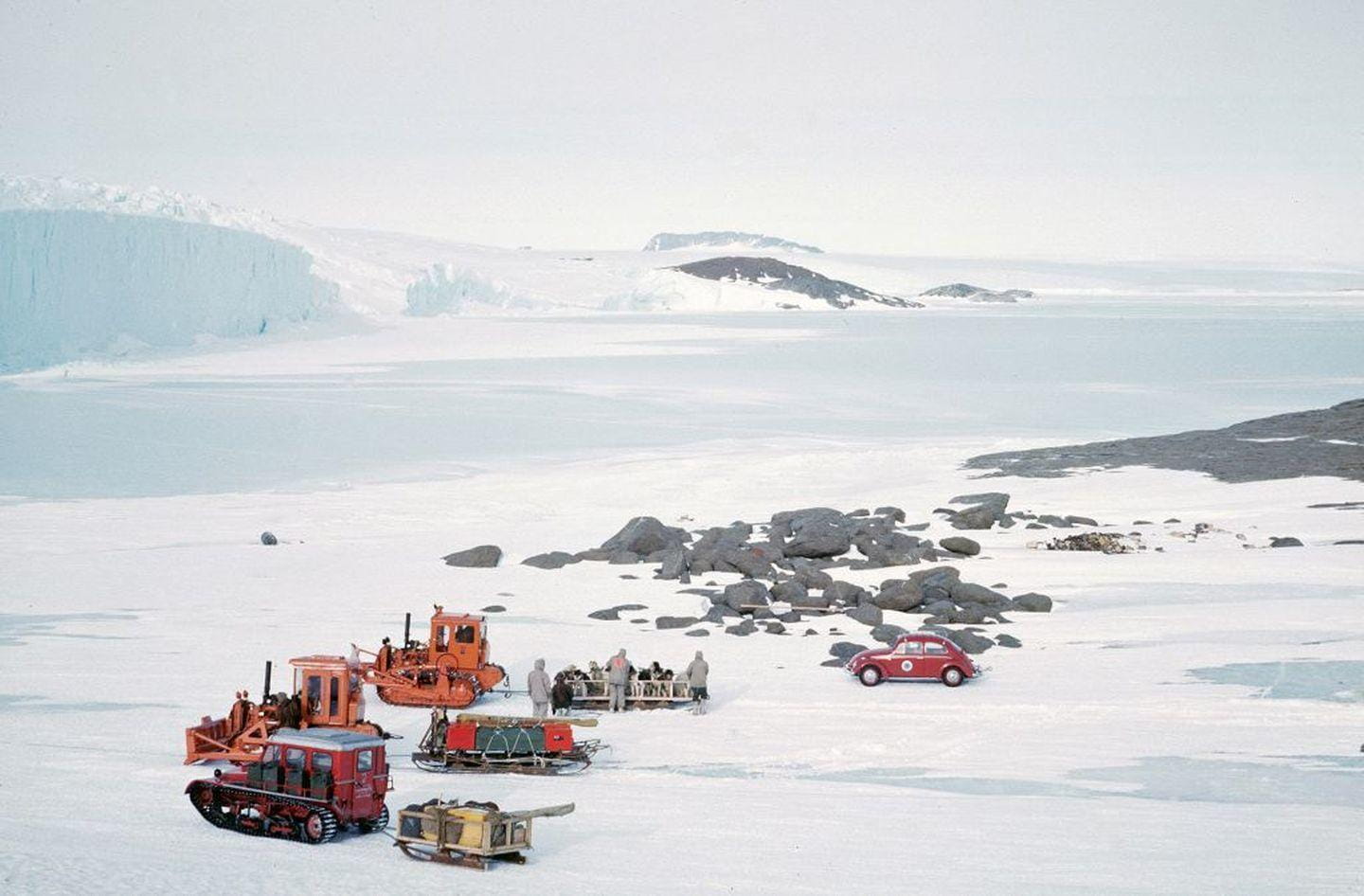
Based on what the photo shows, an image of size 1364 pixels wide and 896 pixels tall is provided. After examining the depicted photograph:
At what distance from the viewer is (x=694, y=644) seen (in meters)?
21.4

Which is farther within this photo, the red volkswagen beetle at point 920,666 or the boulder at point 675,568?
the boulder at point 675,568

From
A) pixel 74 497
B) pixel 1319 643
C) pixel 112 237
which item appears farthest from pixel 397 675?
pixel 112 237

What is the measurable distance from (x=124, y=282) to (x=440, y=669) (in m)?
64.3

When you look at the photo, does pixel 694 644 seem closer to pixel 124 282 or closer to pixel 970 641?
pixel 970 641

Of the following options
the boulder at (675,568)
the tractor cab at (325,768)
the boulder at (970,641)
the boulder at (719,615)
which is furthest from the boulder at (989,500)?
the tractor cab at (325,768)

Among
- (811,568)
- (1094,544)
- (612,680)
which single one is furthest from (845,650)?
(1094,544)

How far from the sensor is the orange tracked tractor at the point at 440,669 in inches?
696

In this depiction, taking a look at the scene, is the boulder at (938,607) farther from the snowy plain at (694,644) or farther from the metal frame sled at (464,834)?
the metal frame sled at (464,834)

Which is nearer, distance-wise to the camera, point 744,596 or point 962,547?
point 744,596

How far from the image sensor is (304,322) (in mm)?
89812

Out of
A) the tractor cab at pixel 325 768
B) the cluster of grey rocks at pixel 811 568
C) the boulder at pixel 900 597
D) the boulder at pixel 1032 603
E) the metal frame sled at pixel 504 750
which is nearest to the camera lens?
the tractor cab at pixel 325 768

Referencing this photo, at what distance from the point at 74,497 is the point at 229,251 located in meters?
43.5

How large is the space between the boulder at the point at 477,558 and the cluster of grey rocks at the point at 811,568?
0.59 meters

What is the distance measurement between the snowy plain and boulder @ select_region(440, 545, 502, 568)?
56 centimetres
